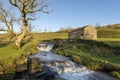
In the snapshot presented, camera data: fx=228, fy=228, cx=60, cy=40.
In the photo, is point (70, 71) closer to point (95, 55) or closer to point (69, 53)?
point (69, 53)

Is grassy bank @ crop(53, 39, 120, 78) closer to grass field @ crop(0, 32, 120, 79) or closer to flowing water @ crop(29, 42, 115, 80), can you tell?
grass field @ crop(0, 32, 120, 79)

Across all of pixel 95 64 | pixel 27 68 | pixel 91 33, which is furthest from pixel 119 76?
pixel 91 33

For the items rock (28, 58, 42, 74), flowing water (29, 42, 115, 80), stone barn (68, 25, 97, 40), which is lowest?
flowing water (29, 42, 115, 80)

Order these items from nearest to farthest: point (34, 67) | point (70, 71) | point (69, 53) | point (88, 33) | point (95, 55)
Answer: point (34, 67)
point (70, 71)
point (69, 53)
point (95, 55)
point (88, 33)

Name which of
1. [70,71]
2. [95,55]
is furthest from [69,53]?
[70,71]

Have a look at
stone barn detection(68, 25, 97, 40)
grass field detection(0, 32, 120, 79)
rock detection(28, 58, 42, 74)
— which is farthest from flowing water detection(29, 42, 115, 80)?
stone barn detection(68, 25, 97, 40)

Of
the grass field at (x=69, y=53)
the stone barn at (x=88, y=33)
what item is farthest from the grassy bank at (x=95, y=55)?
the stone barn at (x=88, y=33)

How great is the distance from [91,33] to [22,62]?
165 feet

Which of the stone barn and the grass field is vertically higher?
the stone barn

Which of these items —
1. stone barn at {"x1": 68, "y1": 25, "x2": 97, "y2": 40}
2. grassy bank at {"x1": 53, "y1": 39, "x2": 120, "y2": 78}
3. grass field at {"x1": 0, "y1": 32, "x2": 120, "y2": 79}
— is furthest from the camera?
stone barn at {"x1": 68, "y1": 25, "x2": 97, "y2": 40}

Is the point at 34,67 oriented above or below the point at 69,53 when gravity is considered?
below

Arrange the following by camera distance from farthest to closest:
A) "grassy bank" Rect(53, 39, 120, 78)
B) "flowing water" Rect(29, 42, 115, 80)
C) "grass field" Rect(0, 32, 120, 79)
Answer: "grass field" Rect(0, 32, 120, 79)
"grassy bank" Rect(53, 39, 120, 78)
"flowing water" Rect(29, 42, 115, 80)

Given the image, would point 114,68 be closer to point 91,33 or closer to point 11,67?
point 11,67

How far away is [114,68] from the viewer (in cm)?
2566
